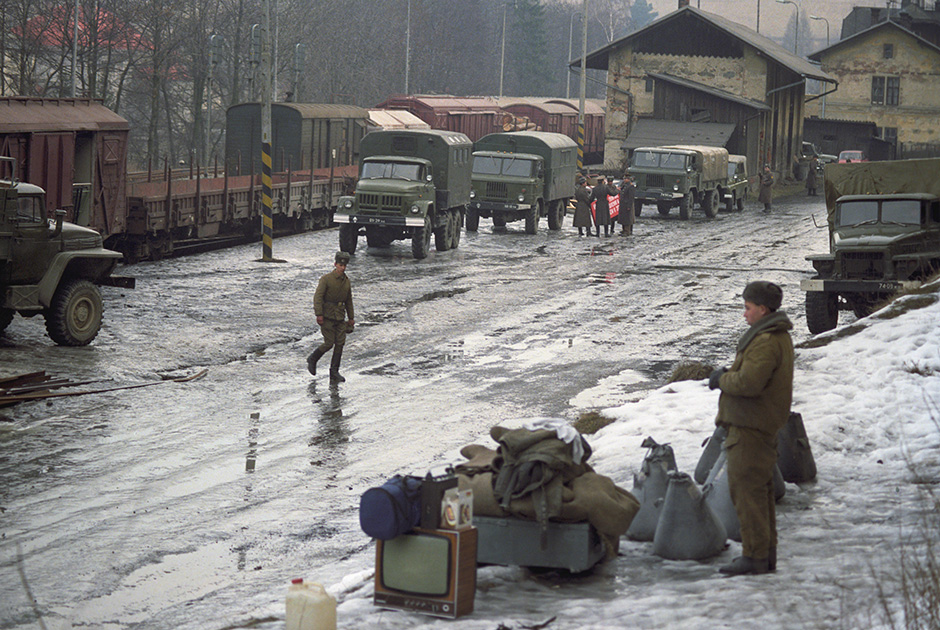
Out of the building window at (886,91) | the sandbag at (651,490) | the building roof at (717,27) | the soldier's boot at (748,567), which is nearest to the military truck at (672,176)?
the building roof at (717,27)

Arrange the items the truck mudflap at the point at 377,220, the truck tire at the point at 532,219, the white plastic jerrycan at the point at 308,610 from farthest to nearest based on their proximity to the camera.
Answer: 1. the truck tire at the point at 532,219
2. the truck mudflap at the point at 377,220
3. the white plastic jerrycan at the point at 308,610

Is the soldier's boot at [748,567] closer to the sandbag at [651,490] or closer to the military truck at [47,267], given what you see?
the sandbag at [651,490]

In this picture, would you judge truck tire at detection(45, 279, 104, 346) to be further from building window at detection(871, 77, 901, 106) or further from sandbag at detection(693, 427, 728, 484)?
building window at detection(871, 77, 901, 106)

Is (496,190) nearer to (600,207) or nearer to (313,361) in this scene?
(600,207)

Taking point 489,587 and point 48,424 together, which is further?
point 48,424

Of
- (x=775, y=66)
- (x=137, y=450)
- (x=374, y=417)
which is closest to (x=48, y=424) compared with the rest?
(x=137, y=450)

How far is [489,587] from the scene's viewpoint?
280 inches

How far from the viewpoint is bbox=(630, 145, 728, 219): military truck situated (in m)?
38.7

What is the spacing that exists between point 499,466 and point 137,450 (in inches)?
194

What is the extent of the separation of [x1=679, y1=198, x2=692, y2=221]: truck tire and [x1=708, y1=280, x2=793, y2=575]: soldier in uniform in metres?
32.4

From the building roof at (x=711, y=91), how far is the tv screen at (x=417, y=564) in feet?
156

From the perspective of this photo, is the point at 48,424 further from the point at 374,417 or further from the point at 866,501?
the point at 866,501

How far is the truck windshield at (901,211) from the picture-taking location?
19.0m

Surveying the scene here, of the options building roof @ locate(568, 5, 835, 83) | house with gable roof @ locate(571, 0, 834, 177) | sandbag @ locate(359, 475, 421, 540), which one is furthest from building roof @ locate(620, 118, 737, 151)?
sandbag @ locate(359, 475, 421, 540)
